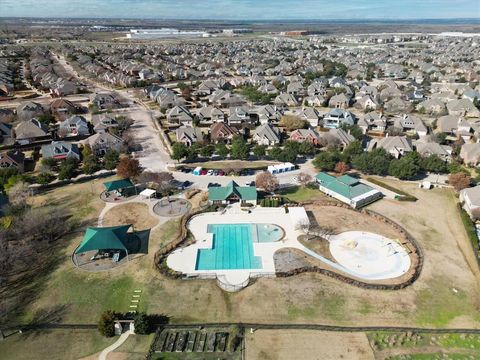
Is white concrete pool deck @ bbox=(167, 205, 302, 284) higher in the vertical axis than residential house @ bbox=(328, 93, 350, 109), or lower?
lower

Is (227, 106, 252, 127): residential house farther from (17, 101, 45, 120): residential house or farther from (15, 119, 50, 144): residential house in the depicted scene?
(17, 101, 45, 120): residential house

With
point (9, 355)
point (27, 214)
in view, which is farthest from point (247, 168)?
point (9, 355)

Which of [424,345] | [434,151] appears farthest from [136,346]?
[434,151]

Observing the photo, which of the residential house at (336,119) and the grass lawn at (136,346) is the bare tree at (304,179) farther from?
the grass lawn at (136,346)

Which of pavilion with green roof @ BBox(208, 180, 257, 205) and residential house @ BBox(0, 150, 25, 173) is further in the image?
residential house @ BBox(0, 150, 25, 173)

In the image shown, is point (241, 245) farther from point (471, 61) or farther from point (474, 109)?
point (471, 61)

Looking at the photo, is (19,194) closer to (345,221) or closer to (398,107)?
(345,221)

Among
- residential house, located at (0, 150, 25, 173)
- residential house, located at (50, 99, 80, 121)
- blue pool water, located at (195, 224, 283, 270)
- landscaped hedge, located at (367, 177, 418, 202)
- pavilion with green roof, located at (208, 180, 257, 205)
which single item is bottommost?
blue pool water, located at (195, 224, 283, 270)

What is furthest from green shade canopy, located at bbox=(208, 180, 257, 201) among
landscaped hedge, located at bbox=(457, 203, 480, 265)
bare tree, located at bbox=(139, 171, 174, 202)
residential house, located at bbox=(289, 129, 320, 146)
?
landscaped hedge, located at bbox=(457, 203, 480, 265)
